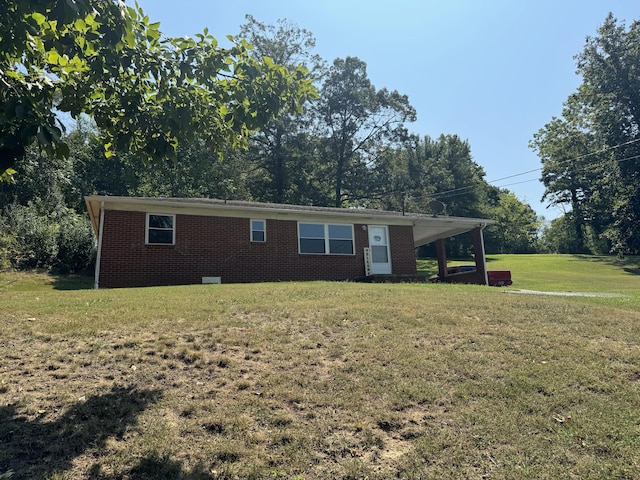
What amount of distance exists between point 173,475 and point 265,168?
34131 millimetres

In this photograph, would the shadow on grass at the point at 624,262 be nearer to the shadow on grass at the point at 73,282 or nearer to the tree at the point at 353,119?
the tree at the point at 353,119

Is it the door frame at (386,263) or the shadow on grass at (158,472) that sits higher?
the door frame at (386,263)

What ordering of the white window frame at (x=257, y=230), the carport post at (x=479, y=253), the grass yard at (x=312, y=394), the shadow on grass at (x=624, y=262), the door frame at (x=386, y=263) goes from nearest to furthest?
the grass yard at (x=312, y=394)
the white window frame at (x=257, y=230)
the door frame at (x=386, y=263)
the carport post at (x=479, y=253)
the shadow on grass at (x=624, y=262)

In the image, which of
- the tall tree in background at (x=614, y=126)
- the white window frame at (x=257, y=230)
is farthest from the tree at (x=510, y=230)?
the white window frame at (x=257, y=230)

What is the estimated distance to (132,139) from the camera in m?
4.84

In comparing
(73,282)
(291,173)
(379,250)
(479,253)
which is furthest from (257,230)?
(291,173)

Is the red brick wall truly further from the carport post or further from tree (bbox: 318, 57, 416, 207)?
tree (bbox: 318, 57, 416, 207)

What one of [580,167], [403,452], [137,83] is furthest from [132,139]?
[580,167]

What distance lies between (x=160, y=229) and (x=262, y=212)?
11.1ft

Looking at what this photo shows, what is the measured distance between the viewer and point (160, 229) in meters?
14.0

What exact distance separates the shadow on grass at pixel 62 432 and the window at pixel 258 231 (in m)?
11.4

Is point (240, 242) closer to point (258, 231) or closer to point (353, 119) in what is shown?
point (258, 231)

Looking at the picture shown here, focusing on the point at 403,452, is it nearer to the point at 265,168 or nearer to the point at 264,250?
the point at 264,250

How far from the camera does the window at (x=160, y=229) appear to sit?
13914 millimetres
